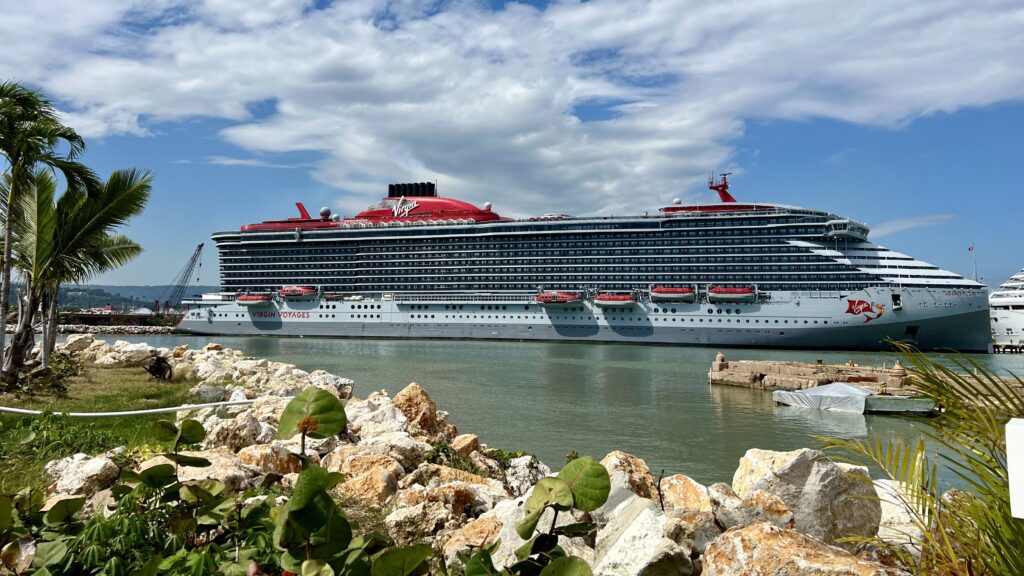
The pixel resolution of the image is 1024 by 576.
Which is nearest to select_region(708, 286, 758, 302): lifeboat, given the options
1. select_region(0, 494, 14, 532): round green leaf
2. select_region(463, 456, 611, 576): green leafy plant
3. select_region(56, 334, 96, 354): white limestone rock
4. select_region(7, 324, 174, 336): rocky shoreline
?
select_region(56, 334, 96, 354): white limestone rock

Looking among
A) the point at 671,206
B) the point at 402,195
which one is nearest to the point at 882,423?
the point at 671,206

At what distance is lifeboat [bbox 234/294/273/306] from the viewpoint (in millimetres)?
47750

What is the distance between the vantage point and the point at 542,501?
1.86 meters

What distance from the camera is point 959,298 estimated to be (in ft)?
113

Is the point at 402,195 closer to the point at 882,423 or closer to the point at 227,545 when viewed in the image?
the point at 882,423

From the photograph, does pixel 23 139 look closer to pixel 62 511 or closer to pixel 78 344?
pixel 62 511

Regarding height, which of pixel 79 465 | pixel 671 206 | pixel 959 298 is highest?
pixel 671 206

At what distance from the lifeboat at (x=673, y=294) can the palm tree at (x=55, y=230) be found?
33.5 m

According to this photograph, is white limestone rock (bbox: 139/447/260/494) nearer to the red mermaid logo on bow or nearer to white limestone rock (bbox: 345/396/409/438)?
white limestone rock (bbox: 345/396/409/438)

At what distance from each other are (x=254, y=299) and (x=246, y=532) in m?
49.4

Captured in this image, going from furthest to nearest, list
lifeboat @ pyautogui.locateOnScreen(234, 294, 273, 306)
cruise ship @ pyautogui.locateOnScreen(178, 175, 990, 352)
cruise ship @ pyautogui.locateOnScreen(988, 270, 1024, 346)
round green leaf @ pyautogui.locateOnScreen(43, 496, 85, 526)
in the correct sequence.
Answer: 1. lifeboat @ pyautogui.locateOnScreen(234, 294, 273, 306)
2. cruise ship @ pyautogui.locateOnScreen(988, 270, 1024, 346)
3. cruise ship @ pyautogui.locateOnScreen(178, 175, 990, 352)
4. round green leaf @ pyautogui.locateOnScreen(43, 496, 85, 526)

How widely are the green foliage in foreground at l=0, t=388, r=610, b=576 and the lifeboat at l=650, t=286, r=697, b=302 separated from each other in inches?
1514

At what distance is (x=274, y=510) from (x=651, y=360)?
28.0 metres

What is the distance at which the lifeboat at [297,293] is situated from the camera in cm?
4719
